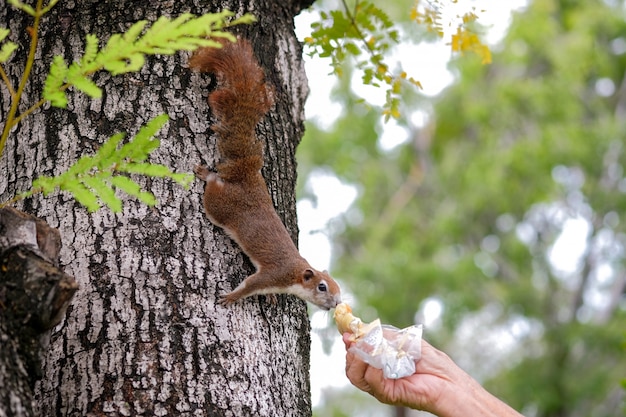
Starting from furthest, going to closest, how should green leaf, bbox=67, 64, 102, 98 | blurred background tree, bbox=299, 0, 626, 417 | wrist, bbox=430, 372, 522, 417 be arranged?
blurred background tree, bbox=299, 0, 626, 417
wrist, bbox=430, 372, 522, 417
green leaf, bbox=67, 64, 102, 98

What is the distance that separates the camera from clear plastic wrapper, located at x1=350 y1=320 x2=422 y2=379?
2016 millimetres

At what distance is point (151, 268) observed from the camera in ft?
6.08

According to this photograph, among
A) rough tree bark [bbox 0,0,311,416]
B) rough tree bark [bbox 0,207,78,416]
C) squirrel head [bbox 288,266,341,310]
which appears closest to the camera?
rough tree bark [bbox 0,207,78,416]

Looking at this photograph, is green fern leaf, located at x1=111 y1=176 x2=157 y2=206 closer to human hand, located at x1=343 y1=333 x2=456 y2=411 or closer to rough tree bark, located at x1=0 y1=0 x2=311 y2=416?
rough tree bark, located at x1=0 y1=0 x2=311 y2=416

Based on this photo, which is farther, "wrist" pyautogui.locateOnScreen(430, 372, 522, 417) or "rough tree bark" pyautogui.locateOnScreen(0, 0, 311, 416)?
"wrist" pyautogui.locateOnScreen(430, 372, 522, 417)

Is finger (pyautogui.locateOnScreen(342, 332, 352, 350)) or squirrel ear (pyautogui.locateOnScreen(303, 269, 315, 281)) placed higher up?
squirrel ear (pyautogui.locateOnScreen(303, 269, 315, 281))

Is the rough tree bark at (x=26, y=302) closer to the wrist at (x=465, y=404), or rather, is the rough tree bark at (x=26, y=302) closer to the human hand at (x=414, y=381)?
the human hand at (x=414, y=381)

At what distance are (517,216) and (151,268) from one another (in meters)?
9.13

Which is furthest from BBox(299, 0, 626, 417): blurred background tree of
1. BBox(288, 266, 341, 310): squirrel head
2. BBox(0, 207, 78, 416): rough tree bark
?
BBox(0, 207, 78, 416): rough tree bark

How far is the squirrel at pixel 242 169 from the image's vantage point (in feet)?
6.77

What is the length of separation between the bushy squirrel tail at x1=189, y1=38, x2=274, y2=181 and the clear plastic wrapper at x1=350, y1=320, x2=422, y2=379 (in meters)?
0.55

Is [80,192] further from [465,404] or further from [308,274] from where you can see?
[308,274]

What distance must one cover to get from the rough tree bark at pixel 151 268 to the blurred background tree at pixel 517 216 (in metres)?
6.37

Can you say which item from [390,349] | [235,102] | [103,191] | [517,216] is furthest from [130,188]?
[517,216]
